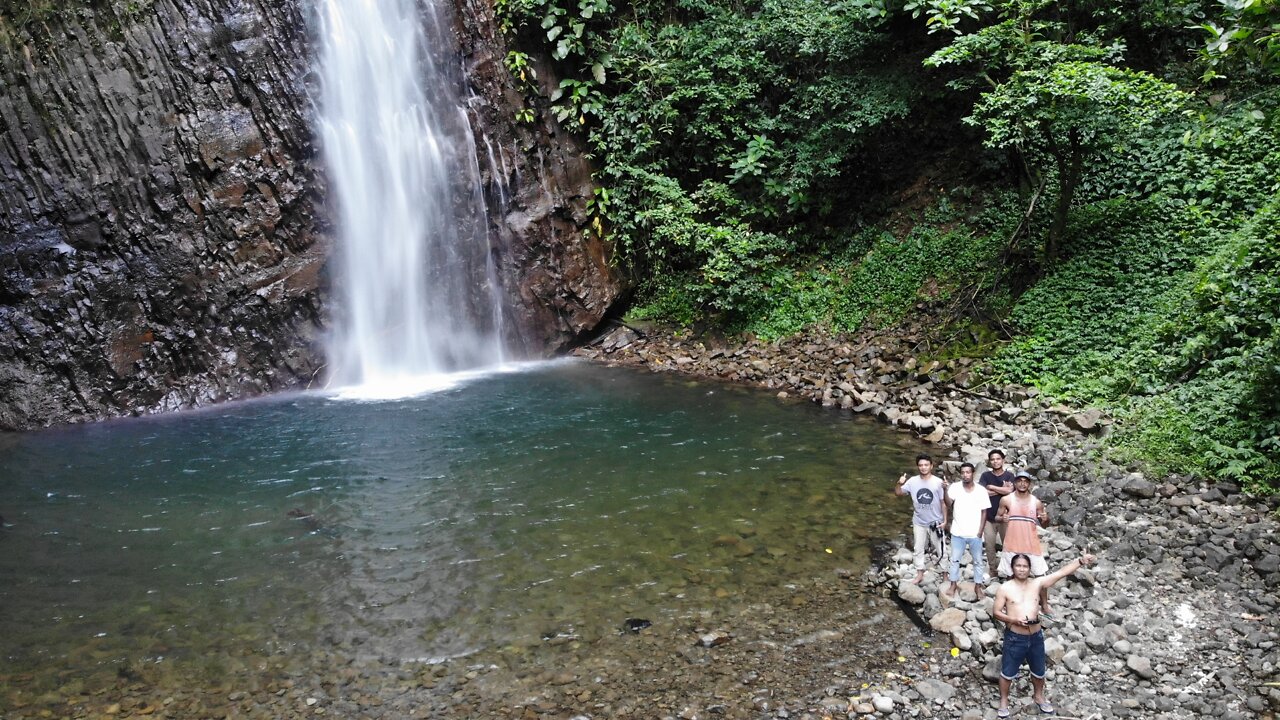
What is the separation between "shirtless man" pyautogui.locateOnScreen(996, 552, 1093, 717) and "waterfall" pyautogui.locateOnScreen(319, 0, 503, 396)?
1245 cm

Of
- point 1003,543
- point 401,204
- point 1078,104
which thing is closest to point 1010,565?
point 1003,543

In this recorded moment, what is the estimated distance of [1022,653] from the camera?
5309mm

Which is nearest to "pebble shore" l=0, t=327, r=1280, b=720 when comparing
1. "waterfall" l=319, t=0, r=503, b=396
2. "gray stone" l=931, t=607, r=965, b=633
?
"gray stone" l=931, t=607, r=965, b=633

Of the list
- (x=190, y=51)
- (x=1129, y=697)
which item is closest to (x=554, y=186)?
(x=190, y=51)

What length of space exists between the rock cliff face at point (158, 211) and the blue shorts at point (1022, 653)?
13626 mm

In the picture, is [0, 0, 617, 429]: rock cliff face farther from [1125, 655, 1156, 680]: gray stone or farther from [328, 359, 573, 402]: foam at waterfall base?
[1125, 655, 1156, 680]: gray stone

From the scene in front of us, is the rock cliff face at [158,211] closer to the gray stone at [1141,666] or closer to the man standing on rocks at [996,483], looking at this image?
the man standing on rocks at [996,483]

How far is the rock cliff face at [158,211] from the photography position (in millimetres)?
13453

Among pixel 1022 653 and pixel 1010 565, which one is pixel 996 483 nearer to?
pixel 1010 565

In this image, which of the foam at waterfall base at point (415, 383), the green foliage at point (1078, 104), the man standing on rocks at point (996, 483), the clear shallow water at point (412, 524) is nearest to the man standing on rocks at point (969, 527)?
the man standing on rocks at point (996, 483)

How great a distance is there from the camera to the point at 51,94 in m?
13.5

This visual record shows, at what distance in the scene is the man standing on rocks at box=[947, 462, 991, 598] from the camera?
6664mm

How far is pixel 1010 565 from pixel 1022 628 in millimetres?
1574

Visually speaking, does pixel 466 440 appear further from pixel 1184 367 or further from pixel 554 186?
pixel 1184 367
